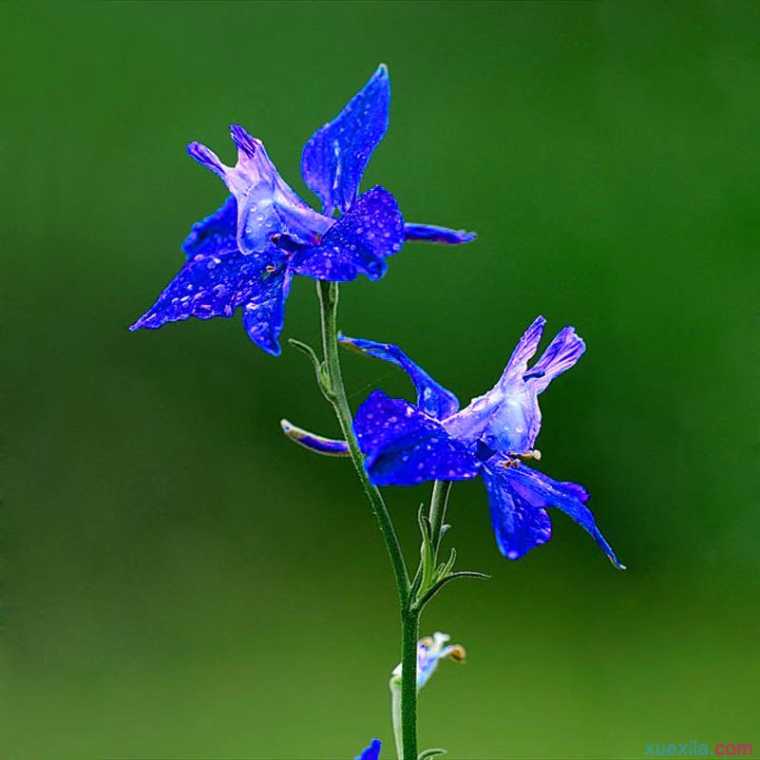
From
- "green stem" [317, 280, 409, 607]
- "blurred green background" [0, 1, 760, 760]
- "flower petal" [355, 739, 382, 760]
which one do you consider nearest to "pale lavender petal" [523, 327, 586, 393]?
"green stem" [317, 280, 409, 607]

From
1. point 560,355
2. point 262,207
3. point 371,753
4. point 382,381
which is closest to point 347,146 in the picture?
point 262,207

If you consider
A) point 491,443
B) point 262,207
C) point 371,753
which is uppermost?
point 262,207

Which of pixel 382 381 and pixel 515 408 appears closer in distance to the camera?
pixel 515 408

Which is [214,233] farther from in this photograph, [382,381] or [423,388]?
[382,381]

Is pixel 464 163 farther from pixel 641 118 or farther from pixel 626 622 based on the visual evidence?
pixel 626 622

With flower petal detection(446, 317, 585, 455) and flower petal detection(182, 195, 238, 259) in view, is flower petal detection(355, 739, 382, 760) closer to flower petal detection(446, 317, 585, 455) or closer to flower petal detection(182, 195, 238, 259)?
flower petal detection(446, 317, 585, 455)
